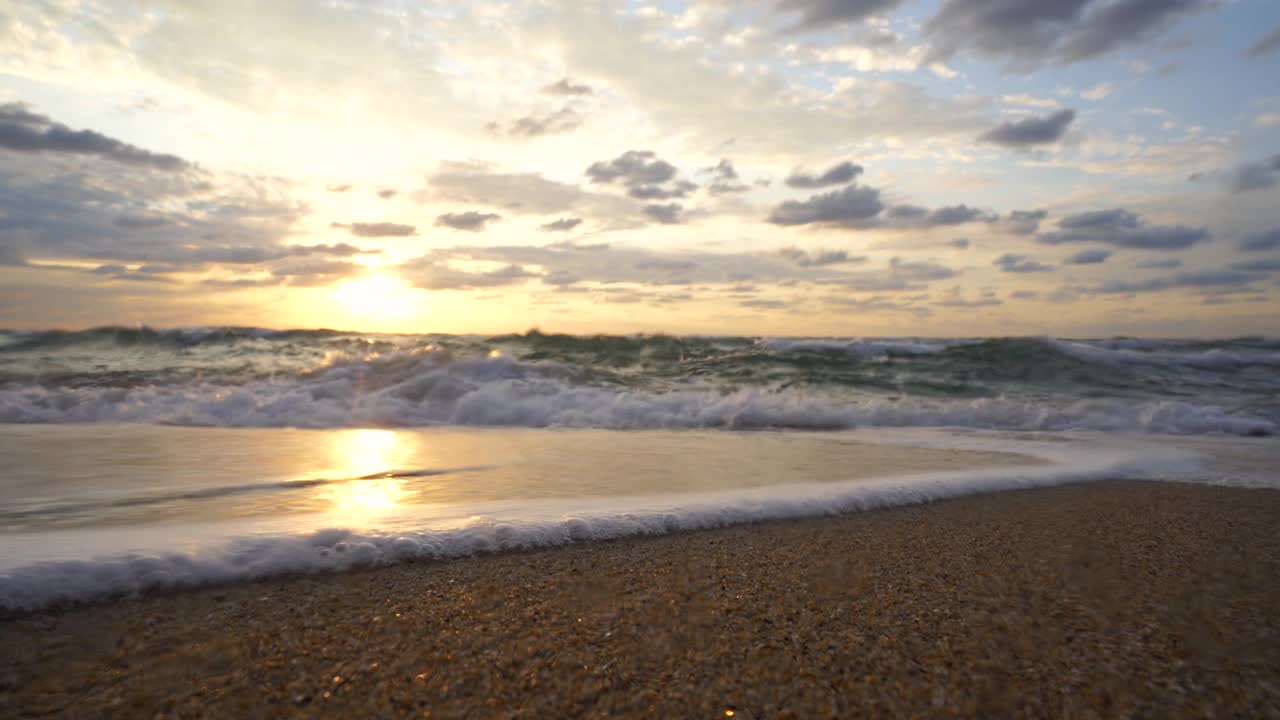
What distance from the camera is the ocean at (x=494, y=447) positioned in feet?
7.32

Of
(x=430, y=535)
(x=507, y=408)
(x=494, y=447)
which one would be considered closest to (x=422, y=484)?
(x=430, y=535)

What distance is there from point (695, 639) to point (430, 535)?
1.07m

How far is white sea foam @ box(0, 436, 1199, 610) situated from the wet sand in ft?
0.28

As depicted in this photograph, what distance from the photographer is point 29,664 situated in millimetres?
1387

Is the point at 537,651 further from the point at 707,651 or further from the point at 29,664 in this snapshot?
the point at 29,664

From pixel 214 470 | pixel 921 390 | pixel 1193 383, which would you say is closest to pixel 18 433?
pixel 214 470

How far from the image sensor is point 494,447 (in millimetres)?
4793

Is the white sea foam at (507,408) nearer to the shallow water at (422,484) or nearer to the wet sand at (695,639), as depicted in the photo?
the shallow water at (422,484)

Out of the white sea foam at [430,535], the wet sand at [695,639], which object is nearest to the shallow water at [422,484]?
the white sea foam at [430,535]

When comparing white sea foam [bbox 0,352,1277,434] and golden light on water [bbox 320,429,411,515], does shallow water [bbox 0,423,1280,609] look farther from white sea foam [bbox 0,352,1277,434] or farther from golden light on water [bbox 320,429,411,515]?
white sea foam [bbox 0,352,1277,434]

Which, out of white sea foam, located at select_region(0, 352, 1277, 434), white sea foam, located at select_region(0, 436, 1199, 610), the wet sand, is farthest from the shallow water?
white sea foam, located at select_region(0, 352, 1277, 434)

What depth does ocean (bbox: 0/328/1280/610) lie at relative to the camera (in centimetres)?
223

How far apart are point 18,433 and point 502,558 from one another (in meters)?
5.34

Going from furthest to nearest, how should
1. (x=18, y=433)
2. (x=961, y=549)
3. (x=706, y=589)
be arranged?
(x=18, y=433) < (x=961, y=549) < (x=706, y=589)
